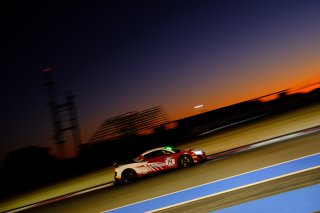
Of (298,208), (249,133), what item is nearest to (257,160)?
(298,208)

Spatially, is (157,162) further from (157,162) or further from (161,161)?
(161,161)

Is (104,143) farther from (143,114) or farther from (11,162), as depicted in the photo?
(143,114)

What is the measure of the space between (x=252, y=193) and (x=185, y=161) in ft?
20.7

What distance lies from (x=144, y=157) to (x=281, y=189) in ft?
24.7

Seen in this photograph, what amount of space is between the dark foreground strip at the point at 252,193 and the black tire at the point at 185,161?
5632 millimetres

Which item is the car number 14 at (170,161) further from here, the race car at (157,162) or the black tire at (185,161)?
the black tire at (185,161)

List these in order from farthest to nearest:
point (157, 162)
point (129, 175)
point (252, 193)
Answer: point (129, 175) → point (157, 162) → point (252, 193)

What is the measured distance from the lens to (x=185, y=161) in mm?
13648

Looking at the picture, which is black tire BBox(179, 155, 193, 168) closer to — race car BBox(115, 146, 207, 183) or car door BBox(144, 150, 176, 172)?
race car BBox(115, 146, 207, 183)

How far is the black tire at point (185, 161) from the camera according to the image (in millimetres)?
13629

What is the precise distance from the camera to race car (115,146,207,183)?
13653 mm

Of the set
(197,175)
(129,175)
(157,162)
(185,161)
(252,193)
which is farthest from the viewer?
(129,175)

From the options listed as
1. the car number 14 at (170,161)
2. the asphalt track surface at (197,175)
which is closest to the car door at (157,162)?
the car number 14 at (170,161)

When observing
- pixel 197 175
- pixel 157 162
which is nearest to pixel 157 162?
pixel 157 162
